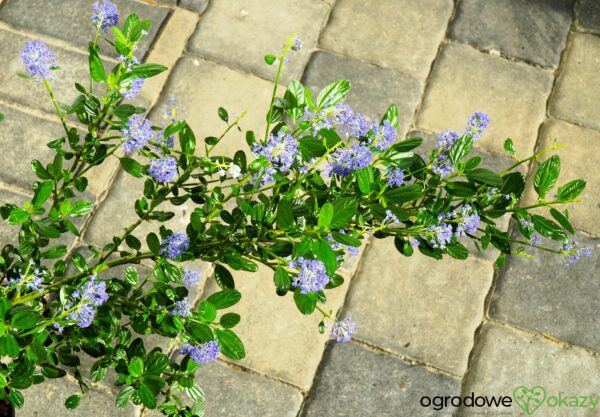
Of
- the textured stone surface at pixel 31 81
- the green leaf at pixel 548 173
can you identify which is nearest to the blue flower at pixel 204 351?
the green leaf at pixel 548 173

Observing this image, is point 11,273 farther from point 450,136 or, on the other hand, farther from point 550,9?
point 550,9

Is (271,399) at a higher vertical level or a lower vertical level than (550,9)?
lower

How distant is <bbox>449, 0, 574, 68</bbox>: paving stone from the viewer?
11.2ft

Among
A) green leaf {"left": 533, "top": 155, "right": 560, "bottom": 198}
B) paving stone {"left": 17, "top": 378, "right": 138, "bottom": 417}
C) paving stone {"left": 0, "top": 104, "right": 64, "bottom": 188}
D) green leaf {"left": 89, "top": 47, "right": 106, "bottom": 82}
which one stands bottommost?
paving stone {"left": 17, "top": 378, "right": 138, "bottom": 417}

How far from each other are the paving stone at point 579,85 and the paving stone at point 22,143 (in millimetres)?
2058

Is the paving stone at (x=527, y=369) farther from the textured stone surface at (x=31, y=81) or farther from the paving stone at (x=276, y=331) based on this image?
the textured stone surface at (x=31, y=81)

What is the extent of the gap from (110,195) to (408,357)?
1220 mm

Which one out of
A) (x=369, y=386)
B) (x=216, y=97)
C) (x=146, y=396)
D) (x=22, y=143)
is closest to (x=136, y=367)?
(x=146, y=396)

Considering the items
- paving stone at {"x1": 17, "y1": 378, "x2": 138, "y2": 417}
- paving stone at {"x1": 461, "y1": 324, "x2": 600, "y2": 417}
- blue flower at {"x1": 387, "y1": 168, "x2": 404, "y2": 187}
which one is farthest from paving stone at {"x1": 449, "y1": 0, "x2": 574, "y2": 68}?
paving stone at {"x1": 17, "y1": 378, "x2": 138, "y2": 417}

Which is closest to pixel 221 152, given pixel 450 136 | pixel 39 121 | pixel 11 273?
pixel 39 121

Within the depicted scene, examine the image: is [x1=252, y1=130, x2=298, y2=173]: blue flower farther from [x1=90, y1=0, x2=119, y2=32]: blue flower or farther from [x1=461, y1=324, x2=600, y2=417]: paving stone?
[x1=461, y1=324, x2=600, y2=417]: paving stone

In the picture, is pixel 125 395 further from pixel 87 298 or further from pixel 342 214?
pixel 342 214

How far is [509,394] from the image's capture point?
8.63ft

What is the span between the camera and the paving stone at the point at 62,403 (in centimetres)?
243
